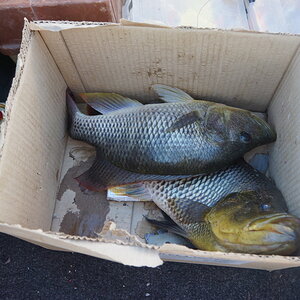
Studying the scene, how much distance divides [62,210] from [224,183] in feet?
2.26

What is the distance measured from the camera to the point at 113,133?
1.36 metres

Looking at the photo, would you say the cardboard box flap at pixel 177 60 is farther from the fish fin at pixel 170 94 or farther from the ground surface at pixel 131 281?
the ground surface at pixel 131 281

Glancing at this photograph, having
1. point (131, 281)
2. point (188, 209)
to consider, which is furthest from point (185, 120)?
point (131, 281)

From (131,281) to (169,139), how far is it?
664mm

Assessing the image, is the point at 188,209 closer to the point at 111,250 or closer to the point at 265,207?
the point at 265,207

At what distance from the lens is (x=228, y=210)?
1234 millimetres

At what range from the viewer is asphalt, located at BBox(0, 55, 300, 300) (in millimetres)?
1533

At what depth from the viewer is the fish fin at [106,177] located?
53.9 inches

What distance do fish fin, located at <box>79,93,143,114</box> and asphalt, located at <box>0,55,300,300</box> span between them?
2.12ft

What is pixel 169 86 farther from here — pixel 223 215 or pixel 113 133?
pixel 223 215

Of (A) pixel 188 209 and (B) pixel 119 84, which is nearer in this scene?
(A) pixel 188 209

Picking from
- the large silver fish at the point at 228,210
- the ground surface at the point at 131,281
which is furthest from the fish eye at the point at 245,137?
the ground surface at the point at 131,281

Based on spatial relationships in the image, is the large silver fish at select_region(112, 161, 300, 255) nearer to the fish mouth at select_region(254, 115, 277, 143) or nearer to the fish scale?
the fish scale

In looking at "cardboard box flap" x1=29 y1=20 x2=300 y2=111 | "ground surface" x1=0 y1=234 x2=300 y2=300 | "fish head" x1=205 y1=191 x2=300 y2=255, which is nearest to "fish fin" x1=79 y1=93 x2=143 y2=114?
"cardboard box flap" x1=29 y1=20 x2=300 y2=111
